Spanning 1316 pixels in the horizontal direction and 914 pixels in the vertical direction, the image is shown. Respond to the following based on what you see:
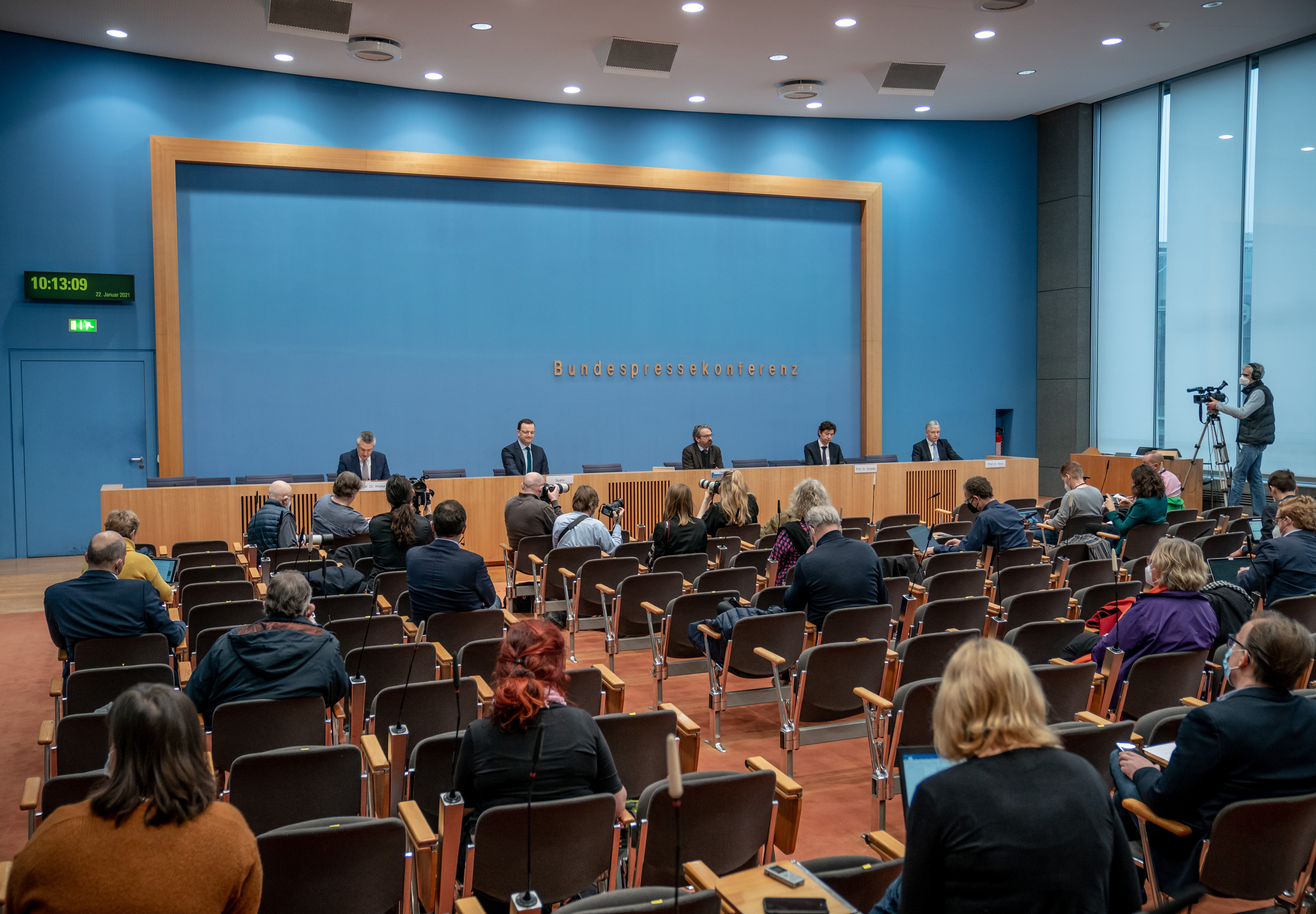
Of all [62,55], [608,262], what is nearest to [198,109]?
[62,55]

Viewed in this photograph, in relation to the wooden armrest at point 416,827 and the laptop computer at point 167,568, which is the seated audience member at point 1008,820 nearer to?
the wooden armrest at point 416,827

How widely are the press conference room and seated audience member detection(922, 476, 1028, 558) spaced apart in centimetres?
6

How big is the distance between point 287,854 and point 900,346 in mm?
12421

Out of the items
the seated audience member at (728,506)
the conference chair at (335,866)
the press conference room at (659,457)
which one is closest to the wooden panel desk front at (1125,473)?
the press conference room at (659,457)

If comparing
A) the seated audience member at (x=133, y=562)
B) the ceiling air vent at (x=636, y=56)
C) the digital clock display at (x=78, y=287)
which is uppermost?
the ceiling air vent at (x=636, y=56)

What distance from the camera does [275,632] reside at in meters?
3.73

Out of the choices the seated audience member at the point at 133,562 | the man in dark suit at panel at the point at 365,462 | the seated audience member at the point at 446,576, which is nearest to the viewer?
the seated audience member at the point at 446,576

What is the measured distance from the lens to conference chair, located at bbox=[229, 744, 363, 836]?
2900 mm

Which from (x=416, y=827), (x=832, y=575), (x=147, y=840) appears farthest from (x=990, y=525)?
(x=147, y=840)

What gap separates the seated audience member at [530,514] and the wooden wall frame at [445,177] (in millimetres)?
4837

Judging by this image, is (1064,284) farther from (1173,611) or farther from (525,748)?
(525,748)

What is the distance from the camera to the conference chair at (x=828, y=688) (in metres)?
4.34

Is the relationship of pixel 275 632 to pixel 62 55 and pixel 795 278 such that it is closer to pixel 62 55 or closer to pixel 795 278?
pixel 62 55

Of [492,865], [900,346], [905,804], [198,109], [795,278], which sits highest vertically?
[198,109]
